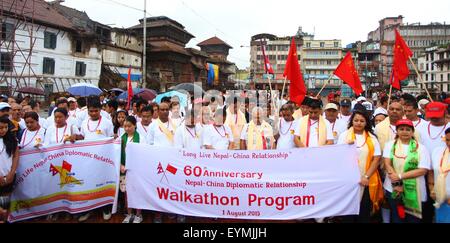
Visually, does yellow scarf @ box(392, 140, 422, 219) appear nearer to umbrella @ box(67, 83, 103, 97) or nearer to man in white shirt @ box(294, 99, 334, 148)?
man in white shirt @ box(294, 99, 334, 148)

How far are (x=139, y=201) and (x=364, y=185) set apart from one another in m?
3.02

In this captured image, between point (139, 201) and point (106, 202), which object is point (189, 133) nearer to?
point (139, 201)

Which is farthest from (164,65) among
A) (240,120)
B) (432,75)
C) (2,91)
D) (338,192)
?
(432,75)

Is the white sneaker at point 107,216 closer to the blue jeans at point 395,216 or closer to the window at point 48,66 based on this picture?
the blue jeans at point 395,216

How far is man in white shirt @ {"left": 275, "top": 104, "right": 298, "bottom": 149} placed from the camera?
16.7 ft

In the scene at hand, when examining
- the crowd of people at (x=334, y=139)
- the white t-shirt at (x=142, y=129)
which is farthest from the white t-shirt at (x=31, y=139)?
the white t-shirt at (x=142, y=129)

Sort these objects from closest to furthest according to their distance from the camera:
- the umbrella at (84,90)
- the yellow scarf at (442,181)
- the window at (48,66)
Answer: the yellow scarf at (442,181) → the umbrella at (84,90) → the window at (48,66)

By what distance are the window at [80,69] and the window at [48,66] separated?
254 centimetres

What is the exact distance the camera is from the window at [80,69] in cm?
3172

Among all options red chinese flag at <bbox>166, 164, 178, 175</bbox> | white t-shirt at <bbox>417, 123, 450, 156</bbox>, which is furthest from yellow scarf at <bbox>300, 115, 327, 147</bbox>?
red chinese flag at <bbox>166, 164, 178, 175</bbox>

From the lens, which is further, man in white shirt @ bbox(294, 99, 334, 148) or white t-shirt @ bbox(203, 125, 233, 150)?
white t-shirt @ bbox(203, 125, 233, 150)

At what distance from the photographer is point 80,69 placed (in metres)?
32.0

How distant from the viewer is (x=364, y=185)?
4000mm

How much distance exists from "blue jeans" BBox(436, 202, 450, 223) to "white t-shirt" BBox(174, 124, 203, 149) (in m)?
3.13
